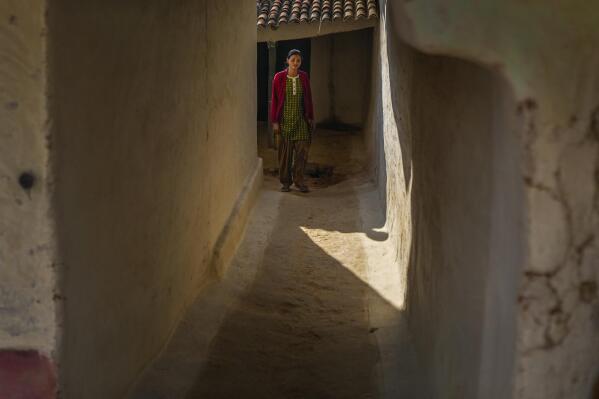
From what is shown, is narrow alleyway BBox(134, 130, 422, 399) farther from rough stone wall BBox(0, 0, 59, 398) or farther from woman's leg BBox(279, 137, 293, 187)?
woman's leg BBox(279, 137, 293, 187)

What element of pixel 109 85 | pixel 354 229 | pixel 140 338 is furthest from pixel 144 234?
pixel 354 229

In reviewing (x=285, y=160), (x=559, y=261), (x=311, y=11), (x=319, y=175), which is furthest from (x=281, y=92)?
(x=559, y=261)

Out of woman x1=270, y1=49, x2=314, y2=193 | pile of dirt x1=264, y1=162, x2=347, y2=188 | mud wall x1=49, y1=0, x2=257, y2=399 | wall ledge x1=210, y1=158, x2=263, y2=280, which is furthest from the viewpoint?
pile of dirt x1=264, y1=162, x2=347, y2=188

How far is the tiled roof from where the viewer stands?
1141 centimetres

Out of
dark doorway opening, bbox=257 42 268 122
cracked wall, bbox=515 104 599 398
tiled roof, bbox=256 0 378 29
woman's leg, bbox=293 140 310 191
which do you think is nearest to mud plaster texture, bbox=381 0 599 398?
cracked wall, bbox=515 104 599 398

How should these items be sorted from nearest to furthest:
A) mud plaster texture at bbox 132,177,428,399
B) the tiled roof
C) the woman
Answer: mud plaster texture at bbox 132,177,428,399
the woman
the tiled roof

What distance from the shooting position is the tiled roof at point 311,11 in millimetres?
11406

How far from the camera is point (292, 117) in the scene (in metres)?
9.34

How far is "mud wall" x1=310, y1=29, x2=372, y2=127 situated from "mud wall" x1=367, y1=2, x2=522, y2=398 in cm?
904

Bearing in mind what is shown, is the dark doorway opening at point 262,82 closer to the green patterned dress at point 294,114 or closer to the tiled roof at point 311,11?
the tiled roof at point 311,11

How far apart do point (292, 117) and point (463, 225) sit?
667cm

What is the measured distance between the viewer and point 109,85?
3230 millimetres

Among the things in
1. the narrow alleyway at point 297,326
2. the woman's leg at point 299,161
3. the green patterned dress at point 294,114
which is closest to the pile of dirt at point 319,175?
the woman's leg at point 299,161

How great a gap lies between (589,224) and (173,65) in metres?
2.88
